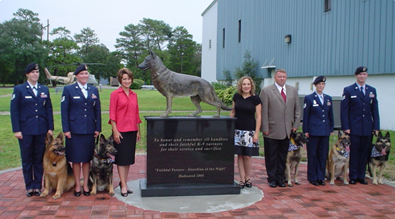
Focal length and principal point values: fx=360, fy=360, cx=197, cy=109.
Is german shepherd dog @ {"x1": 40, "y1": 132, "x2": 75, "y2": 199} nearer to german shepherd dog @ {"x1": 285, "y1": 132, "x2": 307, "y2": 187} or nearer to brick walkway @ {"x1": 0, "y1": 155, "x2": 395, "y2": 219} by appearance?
brick walkway @ {"x1": 0, "y1": 155, "x2": 395, "y2": 219}

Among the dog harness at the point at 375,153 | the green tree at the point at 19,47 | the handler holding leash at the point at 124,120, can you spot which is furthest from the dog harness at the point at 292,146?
the green tree at the point at 19,47

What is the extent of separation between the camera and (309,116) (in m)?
6.16

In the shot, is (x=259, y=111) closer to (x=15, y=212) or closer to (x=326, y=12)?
(x=15, y=212)

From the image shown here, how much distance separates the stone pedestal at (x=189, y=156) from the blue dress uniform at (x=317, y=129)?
145cm

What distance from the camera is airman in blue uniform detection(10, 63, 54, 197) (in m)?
5.10

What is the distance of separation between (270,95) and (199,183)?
1.82m

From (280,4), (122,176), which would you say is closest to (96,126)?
(122,176)

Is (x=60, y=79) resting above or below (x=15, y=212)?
above

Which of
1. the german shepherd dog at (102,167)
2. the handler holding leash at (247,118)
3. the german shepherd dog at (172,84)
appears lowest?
the german shepherd dog at (102,167)

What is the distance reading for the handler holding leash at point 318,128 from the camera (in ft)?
19.9

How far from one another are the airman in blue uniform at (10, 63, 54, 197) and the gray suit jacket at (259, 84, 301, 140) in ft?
10.9

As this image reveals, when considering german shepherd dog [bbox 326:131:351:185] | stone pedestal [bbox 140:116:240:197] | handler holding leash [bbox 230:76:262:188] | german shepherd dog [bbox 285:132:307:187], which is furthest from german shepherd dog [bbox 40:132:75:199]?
german shepherd dog [bbox 326:131:351:185]

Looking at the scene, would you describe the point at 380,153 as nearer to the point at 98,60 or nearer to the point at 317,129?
the point at 317,129

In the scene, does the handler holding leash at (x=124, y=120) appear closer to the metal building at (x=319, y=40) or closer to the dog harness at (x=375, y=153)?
the dog harness at (x=375, y=153)
